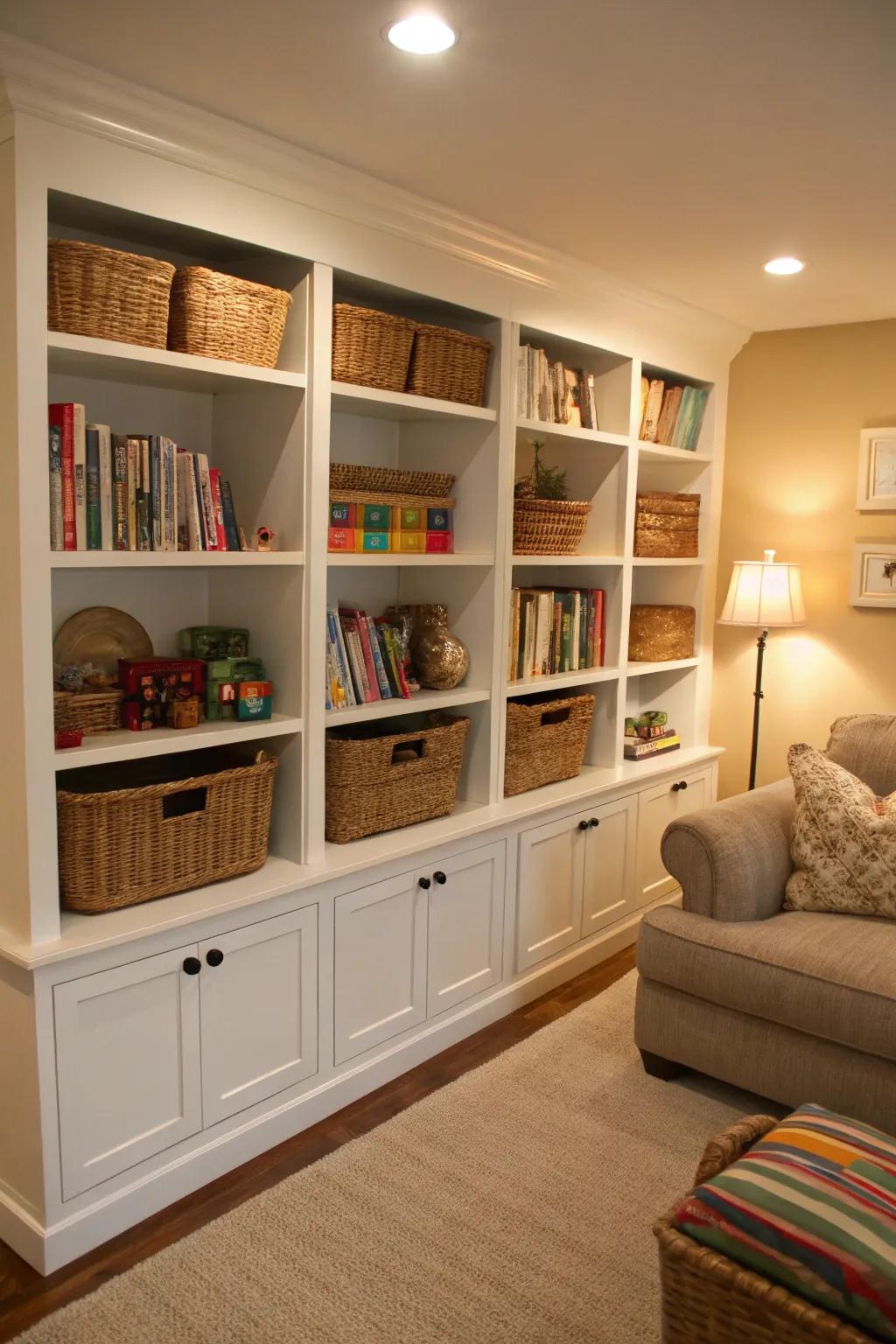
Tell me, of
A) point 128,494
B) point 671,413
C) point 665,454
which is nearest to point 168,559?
point 128,494

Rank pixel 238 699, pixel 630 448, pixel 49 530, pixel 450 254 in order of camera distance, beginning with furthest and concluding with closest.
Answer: pixel 630 448, pixel 450 254, pixel 238 699, pixel 49 530

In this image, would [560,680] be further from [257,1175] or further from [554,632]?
[257,1175]

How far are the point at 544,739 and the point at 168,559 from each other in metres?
1.57

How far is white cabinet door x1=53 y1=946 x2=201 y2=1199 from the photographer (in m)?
2.17

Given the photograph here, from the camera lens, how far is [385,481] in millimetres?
2947

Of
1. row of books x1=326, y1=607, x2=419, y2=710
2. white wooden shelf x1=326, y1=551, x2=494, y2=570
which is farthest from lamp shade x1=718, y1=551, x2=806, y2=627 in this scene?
row of books x1=326, y1=607, x2=419, y2=710

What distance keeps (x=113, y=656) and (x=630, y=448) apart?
199 centimetres

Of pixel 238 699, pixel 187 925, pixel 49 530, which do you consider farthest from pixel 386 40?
pixel 187 925

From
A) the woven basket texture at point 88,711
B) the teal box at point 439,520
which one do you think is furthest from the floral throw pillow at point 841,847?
the woven basket texture at point 88,711

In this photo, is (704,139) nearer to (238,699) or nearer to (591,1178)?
(238,699)

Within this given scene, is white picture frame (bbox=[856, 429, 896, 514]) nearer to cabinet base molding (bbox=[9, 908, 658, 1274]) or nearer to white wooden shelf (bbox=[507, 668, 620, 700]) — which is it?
white wooden shelf (bbox=[507, 668, 620, 700])

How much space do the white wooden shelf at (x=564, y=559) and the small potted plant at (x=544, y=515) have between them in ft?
0.10

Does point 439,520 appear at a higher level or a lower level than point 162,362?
lower

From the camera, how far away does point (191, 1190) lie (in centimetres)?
242
